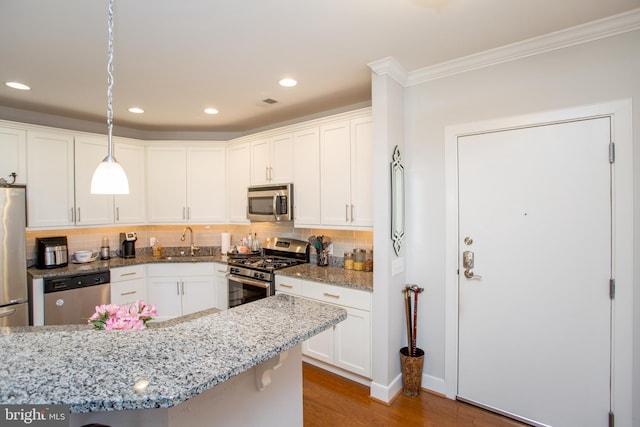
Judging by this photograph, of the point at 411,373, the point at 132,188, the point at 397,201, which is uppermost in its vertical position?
the point at 132,188

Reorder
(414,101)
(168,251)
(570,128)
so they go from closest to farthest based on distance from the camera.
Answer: (570,128) < (414,101) < (168,251)

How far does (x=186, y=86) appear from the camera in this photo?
115 inches

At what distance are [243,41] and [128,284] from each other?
10.0 feet

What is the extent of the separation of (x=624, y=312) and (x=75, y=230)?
16.9 ft

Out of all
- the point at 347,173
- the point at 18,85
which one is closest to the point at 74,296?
the point at 18,85

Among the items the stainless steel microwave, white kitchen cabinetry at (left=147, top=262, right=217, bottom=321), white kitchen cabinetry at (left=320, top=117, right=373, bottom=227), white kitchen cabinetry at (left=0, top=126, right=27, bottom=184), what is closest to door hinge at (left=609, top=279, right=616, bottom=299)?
white kitchen cabinetry at (left=320, top=117, right=373, bottom=227)

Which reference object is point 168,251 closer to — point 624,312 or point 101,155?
point 101,155

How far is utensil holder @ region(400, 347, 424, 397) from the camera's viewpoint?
258cm

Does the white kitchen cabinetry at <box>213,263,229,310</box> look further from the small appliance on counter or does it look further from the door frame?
the door frame

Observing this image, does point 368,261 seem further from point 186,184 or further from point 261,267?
point 186,184

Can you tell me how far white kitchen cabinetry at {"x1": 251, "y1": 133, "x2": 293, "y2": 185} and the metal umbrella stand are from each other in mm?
1725

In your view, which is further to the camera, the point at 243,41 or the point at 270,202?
the point at 270,202

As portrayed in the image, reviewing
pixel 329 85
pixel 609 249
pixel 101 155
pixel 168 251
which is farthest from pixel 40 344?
pixel 168 251

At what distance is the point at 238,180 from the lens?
13.6 ft
